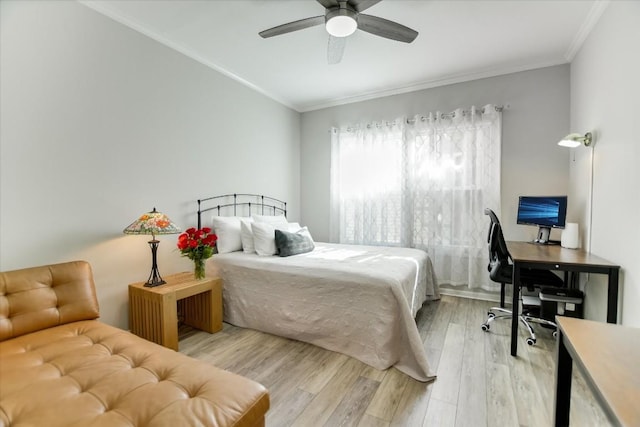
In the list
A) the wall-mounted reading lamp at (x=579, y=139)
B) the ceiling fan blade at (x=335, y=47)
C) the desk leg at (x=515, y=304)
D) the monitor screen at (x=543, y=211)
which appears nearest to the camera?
the desk leg at (x=515, y=304)

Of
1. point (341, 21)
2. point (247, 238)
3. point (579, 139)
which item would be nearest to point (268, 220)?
point (247, 238)

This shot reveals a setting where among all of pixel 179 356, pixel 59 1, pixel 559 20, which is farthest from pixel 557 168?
pixel 59 1

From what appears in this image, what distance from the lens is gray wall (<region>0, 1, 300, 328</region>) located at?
6.01 ft

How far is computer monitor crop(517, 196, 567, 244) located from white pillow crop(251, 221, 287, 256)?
2.68 meters

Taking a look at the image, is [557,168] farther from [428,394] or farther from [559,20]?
[428,394]

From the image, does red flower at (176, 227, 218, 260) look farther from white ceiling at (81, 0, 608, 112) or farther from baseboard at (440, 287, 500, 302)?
baseboard at (440, 287, 500, 302)

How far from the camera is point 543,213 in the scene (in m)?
2.87

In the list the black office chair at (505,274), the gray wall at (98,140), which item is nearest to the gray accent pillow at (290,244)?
the gray wall at (98,140)

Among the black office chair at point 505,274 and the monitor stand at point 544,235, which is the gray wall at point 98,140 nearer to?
the black office chair at point 505,274

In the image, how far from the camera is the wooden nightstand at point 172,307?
84.7 inches

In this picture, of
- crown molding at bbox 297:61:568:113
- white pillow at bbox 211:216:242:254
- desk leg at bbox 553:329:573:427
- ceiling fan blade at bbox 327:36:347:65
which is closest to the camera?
desk leg at bbox 553:329:573:427

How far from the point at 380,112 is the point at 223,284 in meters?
3.05

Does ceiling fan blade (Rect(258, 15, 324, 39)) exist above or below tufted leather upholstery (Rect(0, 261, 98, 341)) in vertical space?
above

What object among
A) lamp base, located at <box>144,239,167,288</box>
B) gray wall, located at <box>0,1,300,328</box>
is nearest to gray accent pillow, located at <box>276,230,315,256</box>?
gray wall, located at <box>0,1,300,328</box>
